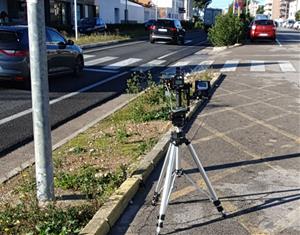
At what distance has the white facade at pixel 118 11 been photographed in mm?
64812

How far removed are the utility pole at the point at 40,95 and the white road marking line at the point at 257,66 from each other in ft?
43.1

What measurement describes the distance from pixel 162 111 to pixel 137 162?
9.63ft

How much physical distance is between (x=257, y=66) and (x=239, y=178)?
43.5 feet

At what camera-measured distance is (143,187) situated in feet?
17.0

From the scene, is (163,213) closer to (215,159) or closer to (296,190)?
(296,190)

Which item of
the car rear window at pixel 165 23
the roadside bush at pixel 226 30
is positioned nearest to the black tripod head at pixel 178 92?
the roadside bush at pixel 226 30

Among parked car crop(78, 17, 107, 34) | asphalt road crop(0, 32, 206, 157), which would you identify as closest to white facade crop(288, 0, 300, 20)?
parked car crop(78, 17, 107, 34)

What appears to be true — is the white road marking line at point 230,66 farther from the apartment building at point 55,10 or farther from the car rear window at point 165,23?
the apartment building at point 55,10

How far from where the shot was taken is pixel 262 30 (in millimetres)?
35000

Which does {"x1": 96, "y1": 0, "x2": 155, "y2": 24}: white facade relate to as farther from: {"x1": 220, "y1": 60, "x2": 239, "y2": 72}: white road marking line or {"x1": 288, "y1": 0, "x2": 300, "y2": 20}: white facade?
{"x1": 288, "y1": 0, "x2": 300, "y2": 20}: white facade

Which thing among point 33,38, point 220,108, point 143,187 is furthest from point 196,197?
point 220,108

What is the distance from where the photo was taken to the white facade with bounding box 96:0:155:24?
64.8 meters

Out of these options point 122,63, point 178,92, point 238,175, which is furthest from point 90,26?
point 178,92

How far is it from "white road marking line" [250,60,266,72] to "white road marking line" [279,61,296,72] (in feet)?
2.15
